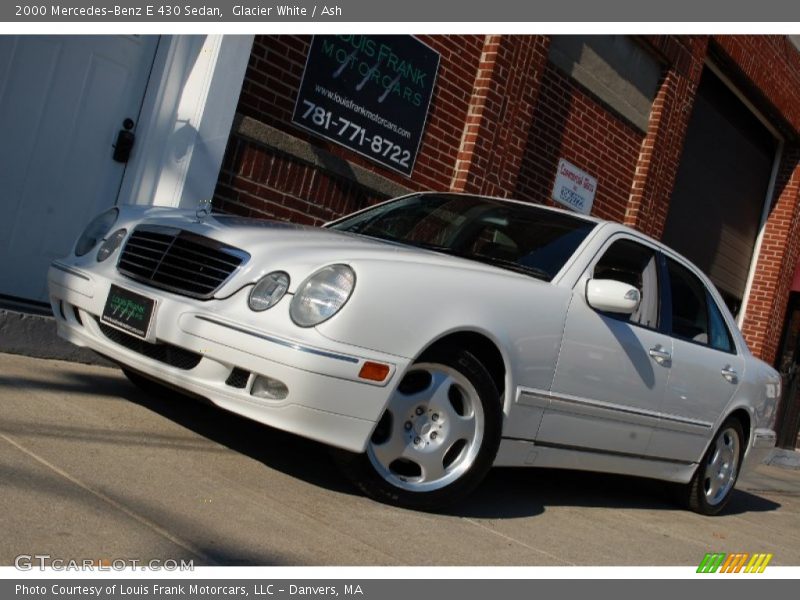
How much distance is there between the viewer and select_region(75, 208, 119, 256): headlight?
4.90 m

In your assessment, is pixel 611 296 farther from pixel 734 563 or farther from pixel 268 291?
pixel 268 291

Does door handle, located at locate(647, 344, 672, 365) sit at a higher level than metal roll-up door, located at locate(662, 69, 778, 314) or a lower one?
lower

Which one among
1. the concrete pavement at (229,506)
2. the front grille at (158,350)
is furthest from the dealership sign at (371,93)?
the front grille at (158,350)

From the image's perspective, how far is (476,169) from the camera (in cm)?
920

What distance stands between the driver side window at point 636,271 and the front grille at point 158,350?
205 cm

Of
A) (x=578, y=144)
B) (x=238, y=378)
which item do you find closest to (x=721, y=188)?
(x=578, y=144)

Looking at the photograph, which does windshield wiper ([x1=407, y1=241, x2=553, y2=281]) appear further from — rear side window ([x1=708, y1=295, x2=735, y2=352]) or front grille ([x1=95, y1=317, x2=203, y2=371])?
rear side window ([x1=708, y1=295, x2=735, y2=352])

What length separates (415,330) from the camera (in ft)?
13.2

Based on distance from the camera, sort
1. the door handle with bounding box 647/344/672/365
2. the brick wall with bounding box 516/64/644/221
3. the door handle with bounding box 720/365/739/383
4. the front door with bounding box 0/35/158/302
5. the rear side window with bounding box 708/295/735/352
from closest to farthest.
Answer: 1. the door handle with bounding box 647/344/672/365
2. the door handle with bounding box 720/365/739/383
3. the rear side window with bounding box 708/295/735/352
4. the front door with bounding box 0/35/158/302
5. the brick wall with bounding box 516/64/644/221

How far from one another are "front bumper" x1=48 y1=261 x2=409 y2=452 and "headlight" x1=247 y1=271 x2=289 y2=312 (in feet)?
0.13

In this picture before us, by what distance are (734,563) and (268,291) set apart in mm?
2614

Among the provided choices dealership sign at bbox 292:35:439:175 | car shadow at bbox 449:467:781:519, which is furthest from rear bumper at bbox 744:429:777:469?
dealership sign at bbox 292:35:439:175
